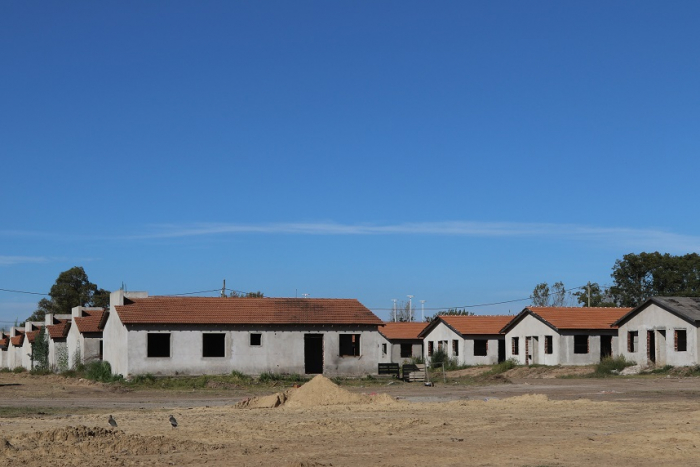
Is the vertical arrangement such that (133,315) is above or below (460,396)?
above

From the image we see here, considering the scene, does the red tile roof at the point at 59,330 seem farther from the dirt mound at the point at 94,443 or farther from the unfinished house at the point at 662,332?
the dirt mound at the point at 94,443

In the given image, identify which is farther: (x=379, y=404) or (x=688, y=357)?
(x=688, y=357)

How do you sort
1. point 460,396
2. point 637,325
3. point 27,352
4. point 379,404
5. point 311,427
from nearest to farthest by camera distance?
point 311,427 < point 379,404 < point 460,396 < point 637,325 < point 27,352

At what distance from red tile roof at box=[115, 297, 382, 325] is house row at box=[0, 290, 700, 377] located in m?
0.05

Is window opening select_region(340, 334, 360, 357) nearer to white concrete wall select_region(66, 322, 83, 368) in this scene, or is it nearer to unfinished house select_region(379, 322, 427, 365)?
white concrete wall select_region(66, 322, 83, 368)

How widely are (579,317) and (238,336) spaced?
72.5 ft

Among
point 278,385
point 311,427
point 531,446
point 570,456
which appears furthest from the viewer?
point 278,385

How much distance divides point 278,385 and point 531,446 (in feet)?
76.1

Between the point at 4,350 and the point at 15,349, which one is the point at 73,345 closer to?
the point at 15,349

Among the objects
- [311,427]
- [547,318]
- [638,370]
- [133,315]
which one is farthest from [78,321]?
[311,427]

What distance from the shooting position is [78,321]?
51.8m

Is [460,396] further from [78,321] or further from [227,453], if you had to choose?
[78,321]

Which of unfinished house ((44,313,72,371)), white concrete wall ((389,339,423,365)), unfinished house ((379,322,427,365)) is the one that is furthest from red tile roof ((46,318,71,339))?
white concrete wall ((389,339,423,365))

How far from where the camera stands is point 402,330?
73.2 m
